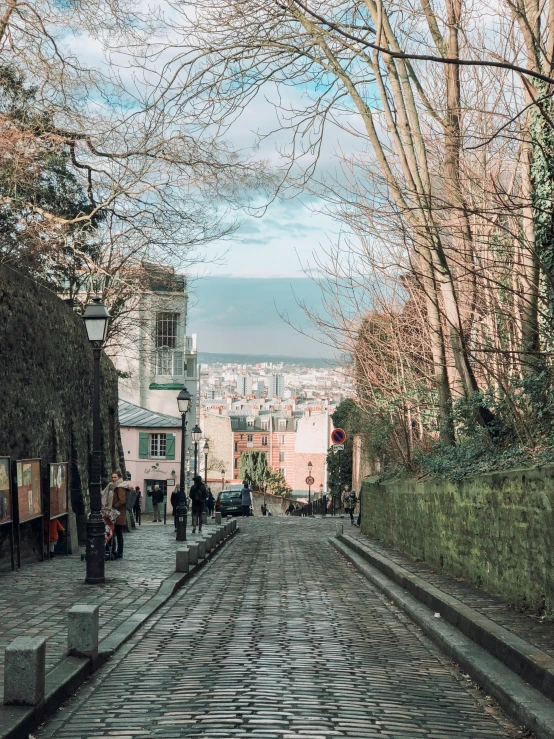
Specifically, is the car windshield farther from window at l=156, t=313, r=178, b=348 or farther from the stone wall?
the stone wall

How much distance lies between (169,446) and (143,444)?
60.4 inches

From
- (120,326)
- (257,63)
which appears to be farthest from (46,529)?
(120,326)

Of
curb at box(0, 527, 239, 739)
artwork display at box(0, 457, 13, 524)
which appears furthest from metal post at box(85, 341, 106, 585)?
curb at box(0, 527, 239, 739)

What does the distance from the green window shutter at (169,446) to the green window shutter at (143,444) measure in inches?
44.0

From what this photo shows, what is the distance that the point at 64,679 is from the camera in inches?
273

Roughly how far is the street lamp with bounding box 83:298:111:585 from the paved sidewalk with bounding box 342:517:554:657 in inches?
181

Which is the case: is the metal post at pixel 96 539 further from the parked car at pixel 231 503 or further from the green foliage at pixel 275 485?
the green foliage at pixel 275 485

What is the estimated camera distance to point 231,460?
148 metres

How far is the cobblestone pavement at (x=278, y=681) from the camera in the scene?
6043mm

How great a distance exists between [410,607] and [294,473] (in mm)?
141244

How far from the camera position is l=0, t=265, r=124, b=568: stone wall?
16.6 m

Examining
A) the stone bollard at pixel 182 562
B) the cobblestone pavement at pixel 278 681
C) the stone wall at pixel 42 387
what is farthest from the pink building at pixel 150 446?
the cobblestone pavement at pixel 278 681

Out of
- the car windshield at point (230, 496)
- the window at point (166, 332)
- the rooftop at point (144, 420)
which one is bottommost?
the car windshield at point (230, 496)

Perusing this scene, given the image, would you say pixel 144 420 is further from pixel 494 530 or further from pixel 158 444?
pixel 494 530
